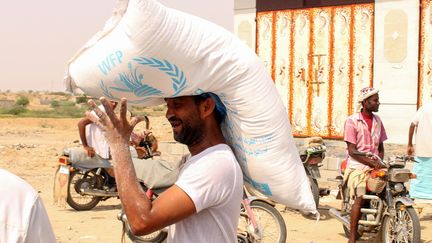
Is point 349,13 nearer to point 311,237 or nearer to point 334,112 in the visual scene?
point 334,112

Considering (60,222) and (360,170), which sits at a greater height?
(360,170)

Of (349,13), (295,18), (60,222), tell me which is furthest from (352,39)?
(60,222)

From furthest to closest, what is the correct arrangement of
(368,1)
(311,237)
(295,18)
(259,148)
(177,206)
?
(295,18) → (368,1) → (311,237) → (259,148) → (177,206)

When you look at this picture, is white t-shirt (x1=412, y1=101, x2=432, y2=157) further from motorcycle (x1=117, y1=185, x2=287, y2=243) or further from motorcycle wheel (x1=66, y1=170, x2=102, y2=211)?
motorcycle wheel (x1=66, y1=170, x2=102, y2=211)

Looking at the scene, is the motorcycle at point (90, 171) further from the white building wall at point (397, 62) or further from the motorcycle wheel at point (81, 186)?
the white building wall at point (397, 62)

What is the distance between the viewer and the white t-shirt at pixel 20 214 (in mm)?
1615

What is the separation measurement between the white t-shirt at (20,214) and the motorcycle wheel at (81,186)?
718 centimetres

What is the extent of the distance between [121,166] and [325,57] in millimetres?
9322

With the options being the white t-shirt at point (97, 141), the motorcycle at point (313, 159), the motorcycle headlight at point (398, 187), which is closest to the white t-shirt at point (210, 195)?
the motorcycle headlight at point (398, 187)

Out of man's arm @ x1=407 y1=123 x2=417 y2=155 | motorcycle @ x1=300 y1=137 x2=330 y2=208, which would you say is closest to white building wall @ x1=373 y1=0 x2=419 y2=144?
man's arm @ x1=407 y1=123 x2=417 y2=155

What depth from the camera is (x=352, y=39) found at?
36.1ft

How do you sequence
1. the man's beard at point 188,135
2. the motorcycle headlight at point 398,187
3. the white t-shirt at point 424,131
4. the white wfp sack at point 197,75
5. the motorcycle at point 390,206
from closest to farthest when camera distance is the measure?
the man's beard at point 188,135 → the white wfp sack at point 197,75 → the motorcycle at point 390,206 → the motorcycle headlight at point 398,187 → the white t-shirt at point 424,131

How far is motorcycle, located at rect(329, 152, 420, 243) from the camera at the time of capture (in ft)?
20.5

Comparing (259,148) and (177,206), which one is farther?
(259,148)
